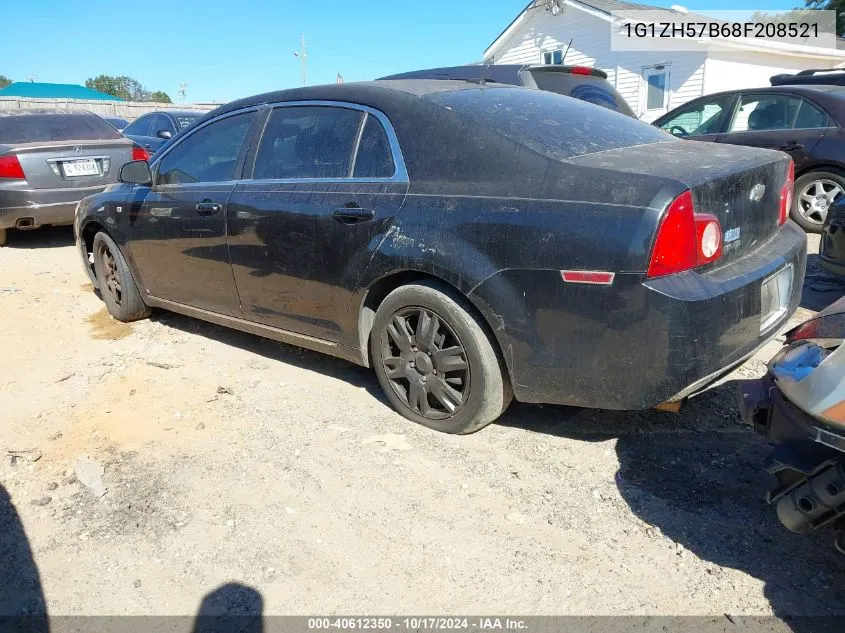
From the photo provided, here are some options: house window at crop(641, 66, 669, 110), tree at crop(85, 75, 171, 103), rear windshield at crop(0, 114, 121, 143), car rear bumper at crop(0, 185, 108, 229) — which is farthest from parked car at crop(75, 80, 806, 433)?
tree at crop(85, 75, 171, 103)

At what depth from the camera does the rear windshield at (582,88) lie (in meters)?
6.84

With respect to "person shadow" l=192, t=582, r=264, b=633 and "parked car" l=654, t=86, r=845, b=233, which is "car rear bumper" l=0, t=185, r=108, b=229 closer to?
"person shadow" l=192, t=582, r=264, b=633

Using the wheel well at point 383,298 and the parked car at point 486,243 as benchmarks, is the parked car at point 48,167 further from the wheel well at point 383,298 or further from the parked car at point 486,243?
the wheel well at point 383,298

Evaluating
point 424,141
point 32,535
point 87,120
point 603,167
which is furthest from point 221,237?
point 87,120

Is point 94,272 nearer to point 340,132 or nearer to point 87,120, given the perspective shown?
point 340,132

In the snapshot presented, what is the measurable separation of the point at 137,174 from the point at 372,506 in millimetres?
3011

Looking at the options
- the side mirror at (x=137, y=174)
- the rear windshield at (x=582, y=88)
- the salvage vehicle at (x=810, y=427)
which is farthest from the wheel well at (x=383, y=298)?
the rear windshield at (x=582, y=88)

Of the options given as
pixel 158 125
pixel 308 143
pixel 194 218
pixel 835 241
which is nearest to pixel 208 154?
pixel 194 218

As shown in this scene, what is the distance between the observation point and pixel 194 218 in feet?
14.0

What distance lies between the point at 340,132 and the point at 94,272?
3197 millimetres

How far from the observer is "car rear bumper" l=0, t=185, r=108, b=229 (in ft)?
24.9

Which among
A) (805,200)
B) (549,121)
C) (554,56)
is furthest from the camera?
(554,56)

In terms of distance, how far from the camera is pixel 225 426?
364 cm

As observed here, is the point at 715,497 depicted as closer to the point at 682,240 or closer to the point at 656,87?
the point at 682,240
